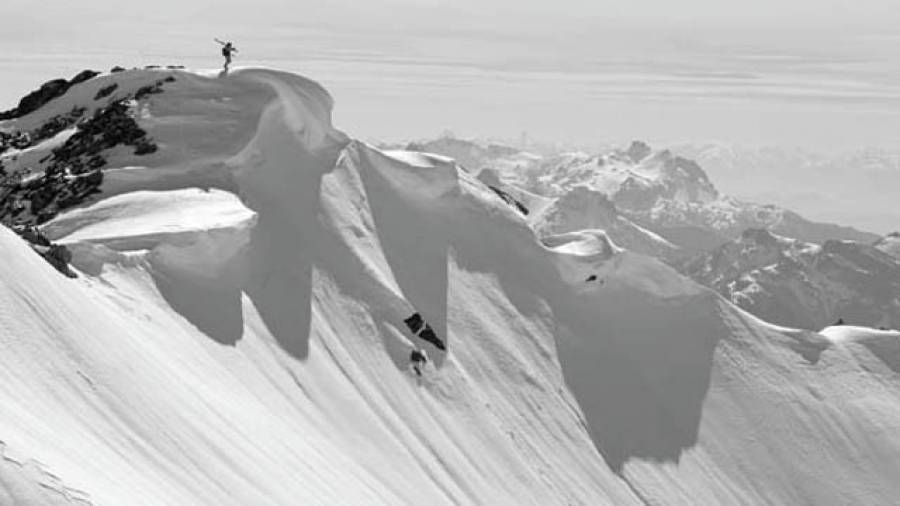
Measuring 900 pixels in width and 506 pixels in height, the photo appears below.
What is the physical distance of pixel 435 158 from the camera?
98.4 meters

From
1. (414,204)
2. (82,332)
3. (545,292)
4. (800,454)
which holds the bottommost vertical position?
(800,454)

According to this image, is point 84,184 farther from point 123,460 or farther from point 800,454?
point 800,454

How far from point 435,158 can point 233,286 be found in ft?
105

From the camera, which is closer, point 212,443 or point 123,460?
point 123,460

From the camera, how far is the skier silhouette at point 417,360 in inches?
3076

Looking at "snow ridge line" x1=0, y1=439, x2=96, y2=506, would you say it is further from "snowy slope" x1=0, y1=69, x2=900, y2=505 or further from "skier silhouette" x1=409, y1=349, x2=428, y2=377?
"skier silhouette" x1=409, y1=349, x2=428, y2=377

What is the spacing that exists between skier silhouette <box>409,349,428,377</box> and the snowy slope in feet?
2.66

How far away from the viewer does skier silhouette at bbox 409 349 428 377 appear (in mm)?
78125

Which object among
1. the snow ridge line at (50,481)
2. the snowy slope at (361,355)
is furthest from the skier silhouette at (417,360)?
the snow ridge line at (50,481)

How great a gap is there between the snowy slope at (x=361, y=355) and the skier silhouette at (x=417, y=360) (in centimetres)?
81

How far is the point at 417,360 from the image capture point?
78562mm

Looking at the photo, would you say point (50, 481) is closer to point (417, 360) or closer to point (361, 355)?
point (361, 355)

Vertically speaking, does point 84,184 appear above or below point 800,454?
above

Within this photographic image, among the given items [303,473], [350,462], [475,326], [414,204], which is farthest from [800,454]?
[303,473]
